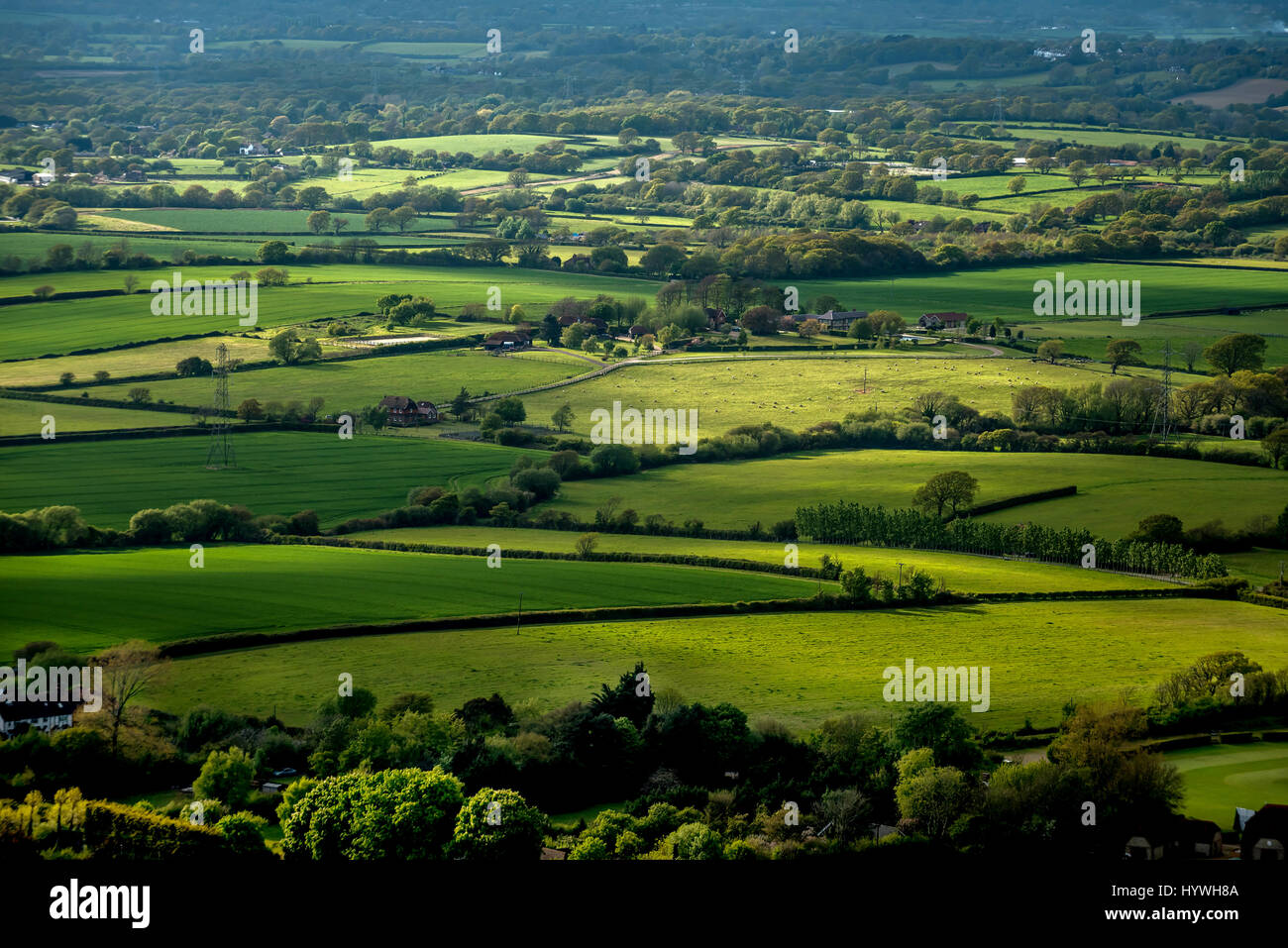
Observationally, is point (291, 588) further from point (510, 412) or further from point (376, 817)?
point (510, 412)

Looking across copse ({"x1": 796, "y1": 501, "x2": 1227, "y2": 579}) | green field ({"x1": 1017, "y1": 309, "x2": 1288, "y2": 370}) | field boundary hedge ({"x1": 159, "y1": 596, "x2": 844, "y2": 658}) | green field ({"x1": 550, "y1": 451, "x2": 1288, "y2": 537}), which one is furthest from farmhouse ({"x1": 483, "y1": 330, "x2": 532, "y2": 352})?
field boundary hedge ({"x1": 159, "y1": 596, "x2": 844, "y2": 658})

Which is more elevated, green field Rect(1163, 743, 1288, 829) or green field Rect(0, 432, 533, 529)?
green field Rect(0, 432, 533, 529)

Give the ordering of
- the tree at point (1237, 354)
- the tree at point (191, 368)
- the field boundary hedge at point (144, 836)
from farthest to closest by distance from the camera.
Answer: the tree at point (1237, 354), the tree at point (191, 368), the field boundary hedge at point (144, 836)

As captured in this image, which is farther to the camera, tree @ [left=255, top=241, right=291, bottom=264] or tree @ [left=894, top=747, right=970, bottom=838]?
tree @ [left=255, top=241, right=291, bottom=264]

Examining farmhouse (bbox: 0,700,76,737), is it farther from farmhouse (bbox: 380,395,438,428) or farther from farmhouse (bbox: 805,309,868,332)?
farmhouse (bbox: 805,309,868,332)

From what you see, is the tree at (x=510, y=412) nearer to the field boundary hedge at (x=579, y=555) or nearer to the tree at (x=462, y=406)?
the tree at (x=462, y=406)

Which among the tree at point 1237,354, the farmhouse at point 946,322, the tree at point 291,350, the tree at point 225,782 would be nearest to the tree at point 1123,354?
the tree at point 1237,354
